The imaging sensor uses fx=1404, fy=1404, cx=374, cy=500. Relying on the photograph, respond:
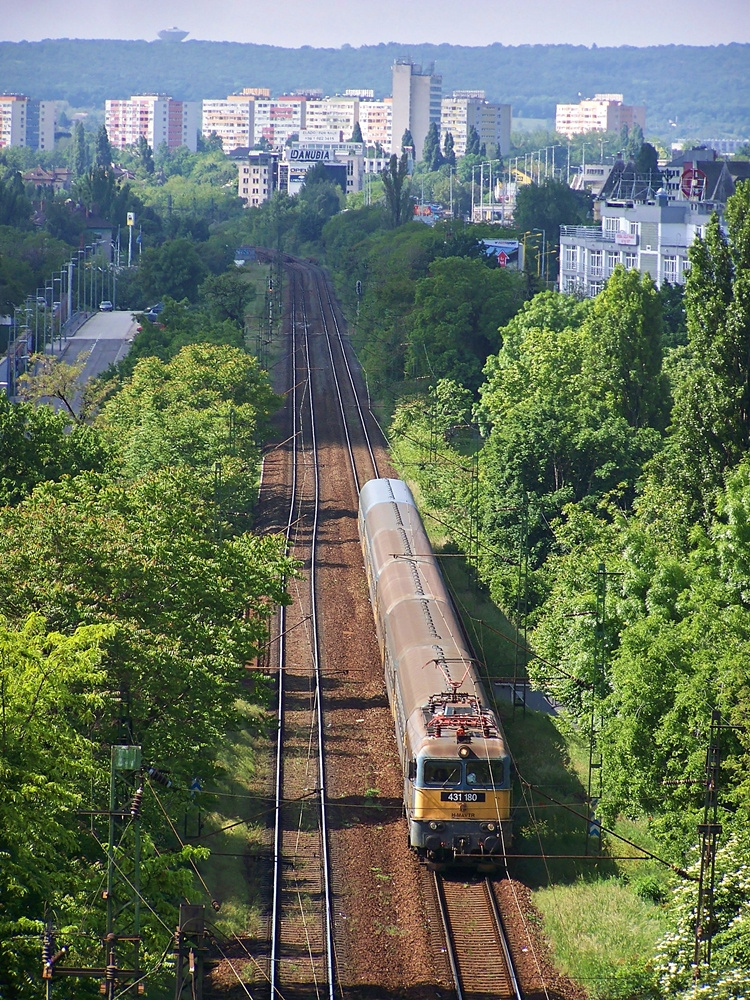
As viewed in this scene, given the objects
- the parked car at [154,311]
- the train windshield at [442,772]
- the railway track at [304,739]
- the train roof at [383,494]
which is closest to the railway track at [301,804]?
the railway track at [304,739]

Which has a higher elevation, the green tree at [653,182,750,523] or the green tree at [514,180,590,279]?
the green tree at [514,180,590,279]

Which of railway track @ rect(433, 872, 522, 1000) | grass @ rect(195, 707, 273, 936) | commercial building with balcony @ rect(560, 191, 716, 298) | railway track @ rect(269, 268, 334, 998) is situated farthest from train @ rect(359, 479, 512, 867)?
commercial building with balcony @ rect(560, 191, 716, 298)

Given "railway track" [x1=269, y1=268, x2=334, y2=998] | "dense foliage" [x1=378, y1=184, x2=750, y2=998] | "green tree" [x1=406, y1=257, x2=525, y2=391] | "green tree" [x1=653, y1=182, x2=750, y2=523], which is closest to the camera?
"railway track" [x1=269, y1=268, x2=334, y2=998]

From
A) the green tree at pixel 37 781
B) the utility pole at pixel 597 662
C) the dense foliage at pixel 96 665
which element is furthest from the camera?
the utility pole at pixel 597 662

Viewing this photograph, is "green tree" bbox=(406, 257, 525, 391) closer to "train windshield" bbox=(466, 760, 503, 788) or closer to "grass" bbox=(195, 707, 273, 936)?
"grass" bbox=(195, 707, 273, 936)

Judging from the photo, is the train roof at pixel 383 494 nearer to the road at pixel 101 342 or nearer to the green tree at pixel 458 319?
the green tree at pixel 458 319

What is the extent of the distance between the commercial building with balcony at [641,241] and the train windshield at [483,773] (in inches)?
2948

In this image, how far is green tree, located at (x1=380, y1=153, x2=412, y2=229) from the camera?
132 m

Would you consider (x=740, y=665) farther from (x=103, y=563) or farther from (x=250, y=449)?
(x=250, y=449)

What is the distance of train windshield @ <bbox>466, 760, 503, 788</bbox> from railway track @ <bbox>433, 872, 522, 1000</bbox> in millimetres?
2014

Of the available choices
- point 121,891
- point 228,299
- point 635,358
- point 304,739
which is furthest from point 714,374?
point 228,299

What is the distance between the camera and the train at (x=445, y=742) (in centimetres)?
2659

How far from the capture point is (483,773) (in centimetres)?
2659

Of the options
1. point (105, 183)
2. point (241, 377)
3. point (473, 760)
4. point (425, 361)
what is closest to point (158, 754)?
point (473, 760)
